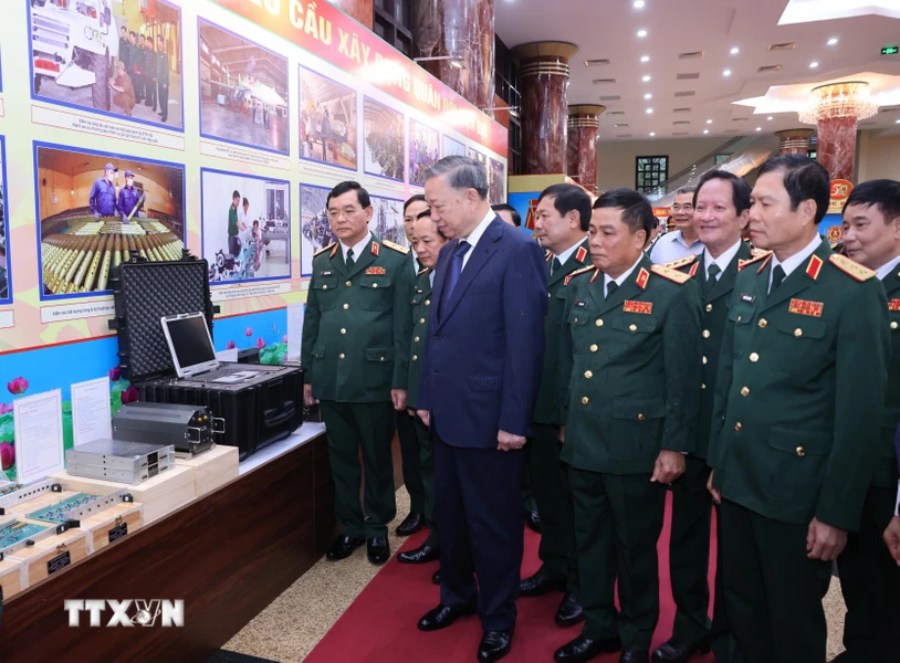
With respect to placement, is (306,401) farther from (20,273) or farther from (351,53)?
(351,53)

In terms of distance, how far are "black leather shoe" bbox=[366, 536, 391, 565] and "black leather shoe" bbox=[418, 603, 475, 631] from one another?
0.55 m

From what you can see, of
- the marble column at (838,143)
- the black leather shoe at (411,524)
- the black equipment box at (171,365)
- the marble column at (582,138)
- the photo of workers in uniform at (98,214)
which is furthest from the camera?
the marble column at (582,138)

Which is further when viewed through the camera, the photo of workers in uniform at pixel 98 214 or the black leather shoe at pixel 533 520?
the black leather shoe at pixel 533 520

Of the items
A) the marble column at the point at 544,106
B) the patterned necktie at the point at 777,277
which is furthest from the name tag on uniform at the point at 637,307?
the marble column at the point at 544,106

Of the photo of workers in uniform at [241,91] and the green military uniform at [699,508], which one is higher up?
the photo of workers in uniform at [241,91]

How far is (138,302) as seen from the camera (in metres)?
2.37

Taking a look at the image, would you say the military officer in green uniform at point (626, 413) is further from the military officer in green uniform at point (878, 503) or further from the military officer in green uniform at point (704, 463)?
the military officer in green uniform at point (878, 503)

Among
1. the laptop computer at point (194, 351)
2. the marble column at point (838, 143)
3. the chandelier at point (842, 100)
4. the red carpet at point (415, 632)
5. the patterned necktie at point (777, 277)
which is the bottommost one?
the red carpet at point (415, 632)

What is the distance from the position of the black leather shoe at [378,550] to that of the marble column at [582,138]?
14.2 meters

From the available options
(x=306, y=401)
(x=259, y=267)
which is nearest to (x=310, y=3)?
(x=259, y=267)

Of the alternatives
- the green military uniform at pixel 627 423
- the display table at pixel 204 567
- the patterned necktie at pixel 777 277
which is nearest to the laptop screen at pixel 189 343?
the display table at pixel 204 567

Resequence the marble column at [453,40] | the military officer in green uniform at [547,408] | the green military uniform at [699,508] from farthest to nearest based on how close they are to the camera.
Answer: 1. the marble column at [453,40]
2. the military officer in green uniform at [547,408]
3. the green military uniform at [699,508]

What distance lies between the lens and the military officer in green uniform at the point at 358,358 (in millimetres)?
2830

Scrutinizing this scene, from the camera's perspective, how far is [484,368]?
81.4 inches
